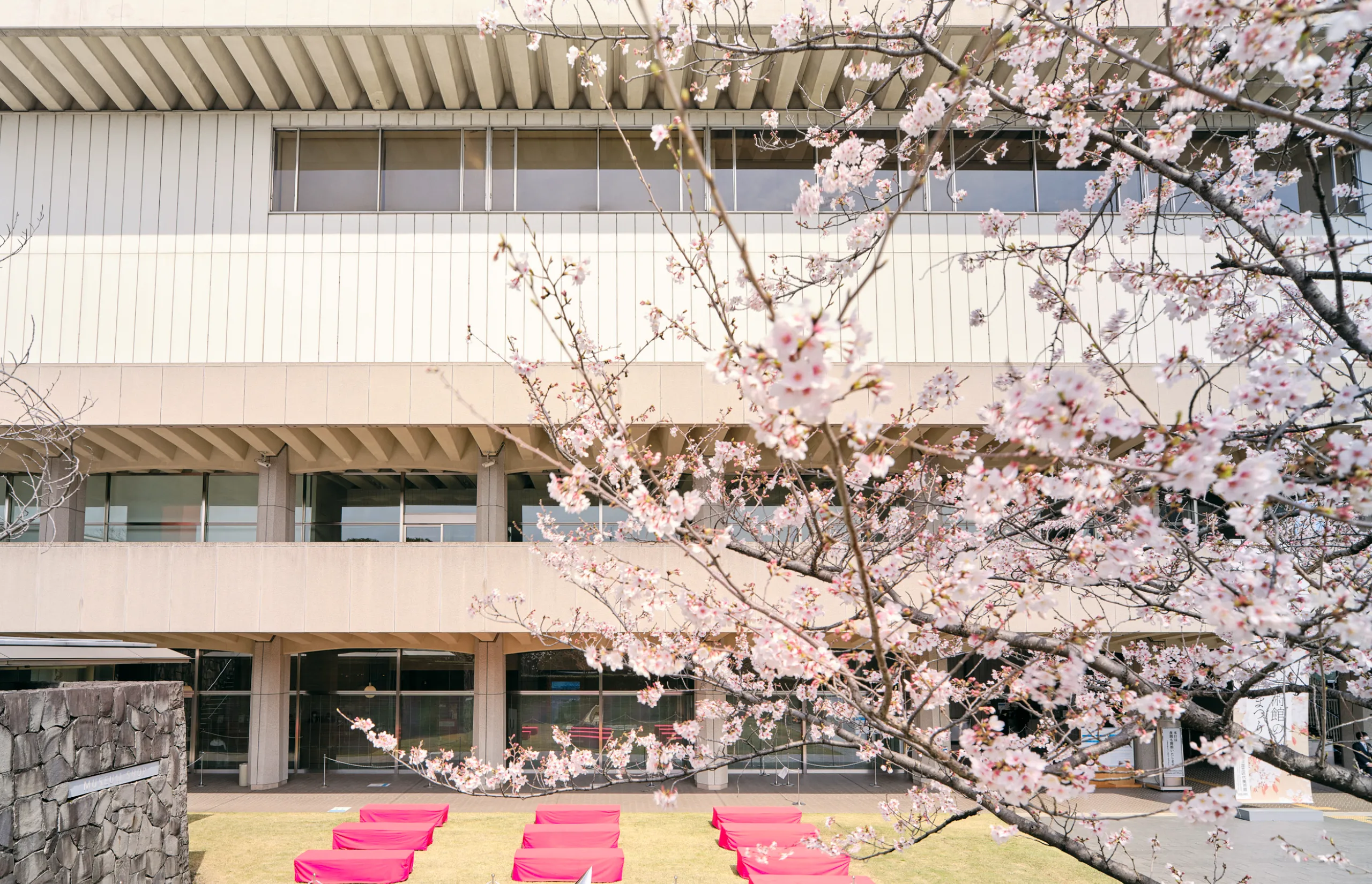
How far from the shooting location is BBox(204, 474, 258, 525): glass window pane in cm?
2008

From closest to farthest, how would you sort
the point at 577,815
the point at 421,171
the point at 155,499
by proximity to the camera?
1. the point at 577,815
2. the point at 421,171
3. the point at 155,499

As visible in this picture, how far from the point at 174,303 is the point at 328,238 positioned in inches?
126

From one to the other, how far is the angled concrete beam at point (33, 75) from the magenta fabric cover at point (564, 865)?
1708cm

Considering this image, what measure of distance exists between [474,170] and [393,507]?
7583mm

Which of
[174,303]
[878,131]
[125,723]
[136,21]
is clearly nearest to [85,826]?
[125,723]

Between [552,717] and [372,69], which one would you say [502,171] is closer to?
[372,69]

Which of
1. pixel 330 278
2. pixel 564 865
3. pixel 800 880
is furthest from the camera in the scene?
pixel 330 278

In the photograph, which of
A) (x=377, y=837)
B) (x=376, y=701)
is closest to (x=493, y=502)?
(x=376, y=701)

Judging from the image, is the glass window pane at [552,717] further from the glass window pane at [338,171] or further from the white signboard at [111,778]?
the glass window pane at [338,171]

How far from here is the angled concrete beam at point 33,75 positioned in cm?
1677

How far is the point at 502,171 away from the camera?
61.7ft

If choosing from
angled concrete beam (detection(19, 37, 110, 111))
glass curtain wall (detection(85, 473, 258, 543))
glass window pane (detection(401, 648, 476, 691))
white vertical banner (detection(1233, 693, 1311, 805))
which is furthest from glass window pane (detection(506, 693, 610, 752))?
angled concrete beam (detection(19, 37, 110, 111))

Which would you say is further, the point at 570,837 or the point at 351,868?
the point at 570,837

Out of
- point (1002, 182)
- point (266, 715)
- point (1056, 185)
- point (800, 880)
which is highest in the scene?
point (1002, 182)
